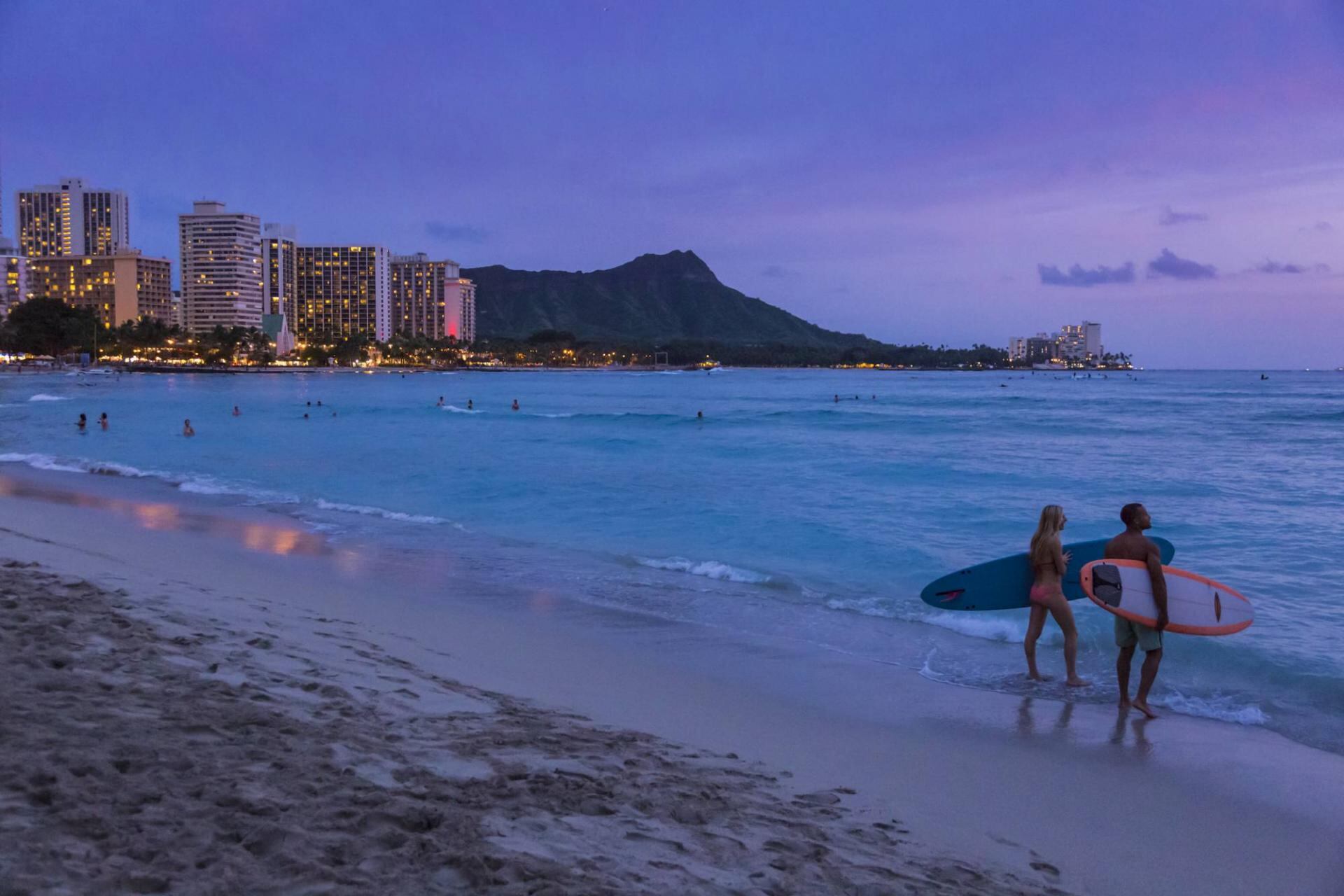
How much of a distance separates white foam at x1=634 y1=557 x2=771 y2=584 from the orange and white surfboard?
5137mm

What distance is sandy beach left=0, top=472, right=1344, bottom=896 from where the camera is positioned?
10.8ft

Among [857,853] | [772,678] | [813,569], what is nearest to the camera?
[857,853]

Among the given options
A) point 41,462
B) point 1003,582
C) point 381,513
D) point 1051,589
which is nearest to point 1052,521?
point 1051,589

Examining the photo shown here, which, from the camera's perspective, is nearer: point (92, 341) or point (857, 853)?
point (857, 853)

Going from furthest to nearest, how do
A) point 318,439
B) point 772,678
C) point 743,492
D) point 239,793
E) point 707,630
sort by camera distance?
point 318,439 → point 743,492 → point 707,630 → point 772,678 → point 239,793

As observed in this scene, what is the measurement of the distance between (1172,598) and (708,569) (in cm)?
607

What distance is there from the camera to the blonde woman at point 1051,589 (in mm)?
7094

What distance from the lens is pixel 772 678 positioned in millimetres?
7207

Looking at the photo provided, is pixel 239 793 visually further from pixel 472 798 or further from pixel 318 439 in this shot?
pixel 318 439

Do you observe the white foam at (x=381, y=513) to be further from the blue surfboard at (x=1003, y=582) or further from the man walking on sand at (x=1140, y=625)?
the man walking on sand at (x=1140, y=625)

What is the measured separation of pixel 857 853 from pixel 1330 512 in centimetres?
1765

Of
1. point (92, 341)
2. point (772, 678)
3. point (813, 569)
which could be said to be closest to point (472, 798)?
point (772, 678)

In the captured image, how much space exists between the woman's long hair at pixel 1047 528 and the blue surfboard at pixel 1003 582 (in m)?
0.29

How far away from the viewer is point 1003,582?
775 centimetres
